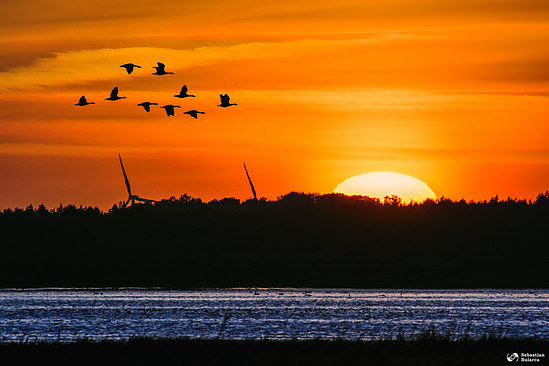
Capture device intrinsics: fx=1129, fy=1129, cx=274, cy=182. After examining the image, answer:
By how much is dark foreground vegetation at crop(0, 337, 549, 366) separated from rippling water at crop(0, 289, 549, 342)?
5.17ft

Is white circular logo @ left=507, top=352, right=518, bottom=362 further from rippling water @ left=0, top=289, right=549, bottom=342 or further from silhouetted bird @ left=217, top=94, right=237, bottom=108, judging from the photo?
silhouetted bird @ left=217, top=94, right=237, bottom=108

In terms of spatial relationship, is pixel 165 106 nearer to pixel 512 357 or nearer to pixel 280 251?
pixel 512 357

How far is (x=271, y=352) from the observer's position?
150 feet

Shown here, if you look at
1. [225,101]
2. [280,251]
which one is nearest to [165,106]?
[225,101]

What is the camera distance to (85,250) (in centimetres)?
18338

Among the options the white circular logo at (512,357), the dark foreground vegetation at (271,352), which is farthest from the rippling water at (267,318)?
the white circular logo at (512,357)

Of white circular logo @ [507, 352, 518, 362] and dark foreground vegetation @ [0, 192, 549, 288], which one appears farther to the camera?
dark foreground vegetation @ [0, 192, 549, 288]

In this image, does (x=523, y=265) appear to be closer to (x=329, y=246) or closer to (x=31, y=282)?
(x=329, y=246)

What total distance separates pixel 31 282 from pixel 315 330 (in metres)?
102

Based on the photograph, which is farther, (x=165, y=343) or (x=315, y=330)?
(x=315, y=330)

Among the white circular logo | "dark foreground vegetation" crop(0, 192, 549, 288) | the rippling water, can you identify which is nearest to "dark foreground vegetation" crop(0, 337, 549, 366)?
the white circular logo

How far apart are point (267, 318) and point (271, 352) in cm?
3420

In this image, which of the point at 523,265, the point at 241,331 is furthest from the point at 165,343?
the point at 523,265

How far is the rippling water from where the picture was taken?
210 feet
